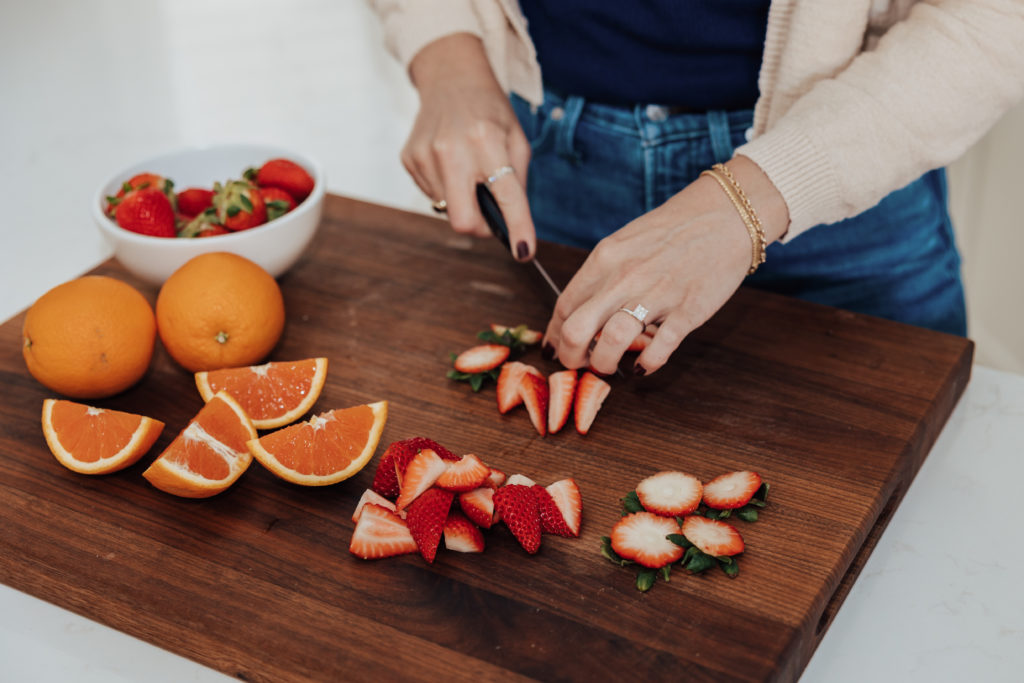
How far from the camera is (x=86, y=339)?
1.22m

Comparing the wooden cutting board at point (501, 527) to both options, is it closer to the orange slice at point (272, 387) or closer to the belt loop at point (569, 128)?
the orange slice at point (272, 387)

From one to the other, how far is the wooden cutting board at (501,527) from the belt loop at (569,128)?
213 millimetres

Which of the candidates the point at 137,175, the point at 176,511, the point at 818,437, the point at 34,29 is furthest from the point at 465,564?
the point at 34,29

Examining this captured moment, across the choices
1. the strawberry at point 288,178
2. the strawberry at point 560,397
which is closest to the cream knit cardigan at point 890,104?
the strawberry at point 560,397

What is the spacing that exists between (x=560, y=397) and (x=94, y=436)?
0.55 metres

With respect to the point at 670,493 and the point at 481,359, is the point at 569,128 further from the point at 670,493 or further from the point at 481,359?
the point at 670,493

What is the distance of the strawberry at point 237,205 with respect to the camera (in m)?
1.41

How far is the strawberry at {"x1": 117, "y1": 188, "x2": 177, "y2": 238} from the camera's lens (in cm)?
139

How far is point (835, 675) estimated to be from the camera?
1000 mm

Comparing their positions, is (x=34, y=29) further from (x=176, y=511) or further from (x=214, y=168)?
(x=176, y=511)

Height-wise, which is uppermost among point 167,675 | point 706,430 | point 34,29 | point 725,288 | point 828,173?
point 828,173

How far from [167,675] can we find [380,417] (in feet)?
1.17

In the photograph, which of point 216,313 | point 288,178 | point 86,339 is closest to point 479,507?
point 216,313

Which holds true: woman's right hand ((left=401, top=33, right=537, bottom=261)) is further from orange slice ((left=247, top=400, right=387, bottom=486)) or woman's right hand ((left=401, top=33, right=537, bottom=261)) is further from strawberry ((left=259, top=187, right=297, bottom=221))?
orange slice ((left=247, top=400, right=387, bottom=486))
